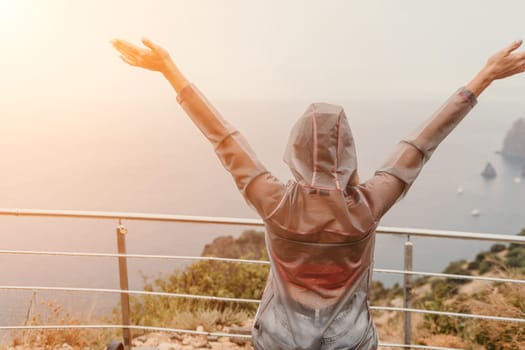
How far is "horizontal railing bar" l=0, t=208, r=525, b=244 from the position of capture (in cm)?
192

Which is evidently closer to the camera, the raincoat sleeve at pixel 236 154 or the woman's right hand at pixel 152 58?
the raincoat sleeve at pixel 236 154

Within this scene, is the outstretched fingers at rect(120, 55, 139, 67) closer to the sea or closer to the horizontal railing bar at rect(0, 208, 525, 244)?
the sea

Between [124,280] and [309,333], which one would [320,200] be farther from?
[124,280]

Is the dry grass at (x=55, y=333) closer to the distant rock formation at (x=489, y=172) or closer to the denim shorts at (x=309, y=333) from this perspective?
the denim shorts at (x=309, y=333)

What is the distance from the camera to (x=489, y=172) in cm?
2250

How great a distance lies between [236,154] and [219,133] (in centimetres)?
6

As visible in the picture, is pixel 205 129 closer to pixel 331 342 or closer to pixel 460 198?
pixel 331 342

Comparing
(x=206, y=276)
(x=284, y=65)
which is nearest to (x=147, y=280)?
(x=206, y=276)

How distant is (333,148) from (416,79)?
74.6ft

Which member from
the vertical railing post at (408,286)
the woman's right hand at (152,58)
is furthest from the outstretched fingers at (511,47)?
the vertical railing post at (408,286)

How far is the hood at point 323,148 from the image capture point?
38.6 inches

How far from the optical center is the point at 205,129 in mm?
1107

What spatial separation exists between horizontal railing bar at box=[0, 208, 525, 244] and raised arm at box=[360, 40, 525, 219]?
86 cm

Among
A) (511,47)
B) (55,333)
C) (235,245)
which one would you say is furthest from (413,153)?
(235,245)
